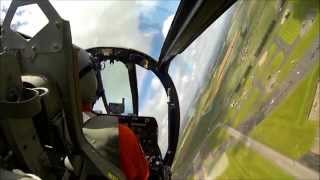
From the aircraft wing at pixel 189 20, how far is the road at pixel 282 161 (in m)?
2.01

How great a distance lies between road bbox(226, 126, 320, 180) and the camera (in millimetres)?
2506

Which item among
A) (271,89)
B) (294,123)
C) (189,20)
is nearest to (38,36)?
(271,89)

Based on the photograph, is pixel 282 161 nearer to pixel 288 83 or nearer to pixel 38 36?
pixel 288 83

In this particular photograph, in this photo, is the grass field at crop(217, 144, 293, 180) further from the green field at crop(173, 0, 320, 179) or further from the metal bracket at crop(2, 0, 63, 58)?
the metal bracket at crop(2, 0, 63, 58)

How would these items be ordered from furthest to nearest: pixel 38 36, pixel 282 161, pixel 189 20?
pixel 189 20 → pixel 38 36 → pixel 282 161

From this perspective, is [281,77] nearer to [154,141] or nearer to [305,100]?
[305,100]

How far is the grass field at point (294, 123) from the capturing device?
2.64 meters

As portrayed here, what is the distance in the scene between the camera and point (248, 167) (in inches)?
139

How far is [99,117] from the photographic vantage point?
4184 mm

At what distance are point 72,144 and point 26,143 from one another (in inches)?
23.8

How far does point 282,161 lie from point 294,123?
0.76 ft

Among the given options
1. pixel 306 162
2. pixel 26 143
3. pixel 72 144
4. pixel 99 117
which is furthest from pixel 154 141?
pixel 306 162

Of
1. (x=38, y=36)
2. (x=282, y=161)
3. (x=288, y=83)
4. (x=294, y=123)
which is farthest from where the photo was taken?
(x=38, y=36)

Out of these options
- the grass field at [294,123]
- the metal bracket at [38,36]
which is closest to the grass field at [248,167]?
the grass field at [294,123]
